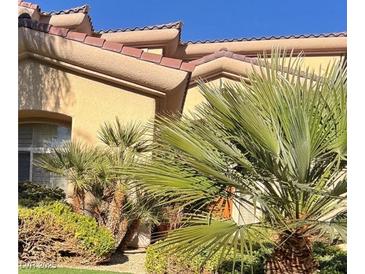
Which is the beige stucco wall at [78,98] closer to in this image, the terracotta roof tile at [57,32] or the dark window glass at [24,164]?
the terracotta roof tile at [57,32]

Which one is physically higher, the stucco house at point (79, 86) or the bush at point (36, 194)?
the stucco house at point (79, 86)

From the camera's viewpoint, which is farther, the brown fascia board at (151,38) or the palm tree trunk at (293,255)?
the brown fascia board at (151,38)

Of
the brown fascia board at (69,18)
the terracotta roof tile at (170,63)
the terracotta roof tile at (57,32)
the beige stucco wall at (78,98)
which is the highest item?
the brown fascia board at (69,18)

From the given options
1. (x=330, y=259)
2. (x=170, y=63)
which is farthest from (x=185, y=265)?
(x=170, y=63)

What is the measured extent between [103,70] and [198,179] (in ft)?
16.2

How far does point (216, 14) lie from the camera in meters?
8.34

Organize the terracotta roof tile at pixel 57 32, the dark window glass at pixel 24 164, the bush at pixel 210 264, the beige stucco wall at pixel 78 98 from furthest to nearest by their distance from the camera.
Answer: the dark window glass at pixel 24 164
the beige stucco wall at pixel 78 98
the terracotta roof tile at pixel 57 32
the bush at pixel 210 264

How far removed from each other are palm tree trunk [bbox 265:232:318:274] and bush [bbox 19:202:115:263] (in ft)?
11.7

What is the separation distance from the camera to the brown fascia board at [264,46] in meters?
13.9

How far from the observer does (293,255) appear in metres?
3.86

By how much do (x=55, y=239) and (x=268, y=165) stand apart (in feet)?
13.3

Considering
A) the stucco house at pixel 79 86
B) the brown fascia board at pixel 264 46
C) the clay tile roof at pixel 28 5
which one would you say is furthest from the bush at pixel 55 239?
the brown fascia board at pixel 264 46

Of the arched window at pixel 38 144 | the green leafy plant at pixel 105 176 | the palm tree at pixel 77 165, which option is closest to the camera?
the green leafy plant at pixel 105 176

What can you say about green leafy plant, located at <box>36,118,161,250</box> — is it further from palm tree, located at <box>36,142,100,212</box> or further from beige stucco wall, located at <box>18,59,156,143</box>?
beige stucco wall, located at <box>18,59,156,143</box>
